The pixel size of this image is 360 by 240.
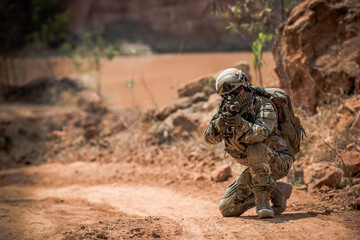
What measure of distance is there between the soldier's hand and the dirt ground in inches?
32.4

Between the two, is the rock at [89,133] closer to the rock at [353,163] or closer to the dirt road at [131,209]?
the dirt road at [131,209]

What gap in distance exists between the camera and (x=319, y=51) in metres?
6.52

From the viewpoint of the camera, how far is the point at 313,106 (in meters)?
6.56

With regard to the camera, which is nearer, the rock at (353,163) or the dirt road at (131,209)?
the dirt road at (131,209)

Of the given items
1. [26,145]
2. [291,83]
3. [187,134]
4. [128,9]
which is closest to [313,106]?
[291,83]

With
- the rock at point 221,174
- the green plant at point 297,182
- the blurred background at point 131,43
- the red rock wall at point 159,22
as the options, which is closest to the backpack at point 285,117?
the green plant at point 297,182

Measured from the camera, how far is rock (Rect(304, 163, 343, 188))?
4859mm

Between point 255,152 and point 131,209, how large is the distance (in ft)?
6.79

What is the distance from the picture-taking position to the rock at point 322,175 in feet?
15.9

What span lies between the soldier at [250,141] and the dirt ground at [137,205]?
0.19m

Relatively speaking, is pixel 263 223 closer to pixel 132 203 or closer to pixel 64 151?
pixel 132 203

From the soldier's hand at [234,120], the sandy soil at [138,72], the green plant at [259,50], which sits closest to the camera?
the soldier's hand at [234,120]

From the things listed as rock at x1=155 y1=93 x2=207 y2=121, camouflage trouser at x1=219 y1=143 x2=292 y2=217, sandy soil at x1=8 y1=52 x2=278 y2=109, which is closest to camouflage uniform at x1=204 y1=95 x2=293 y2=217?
camouflage trouser at x1=219 y1=143 x2=292 y2=217

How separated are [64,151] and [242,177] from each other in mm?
5753
